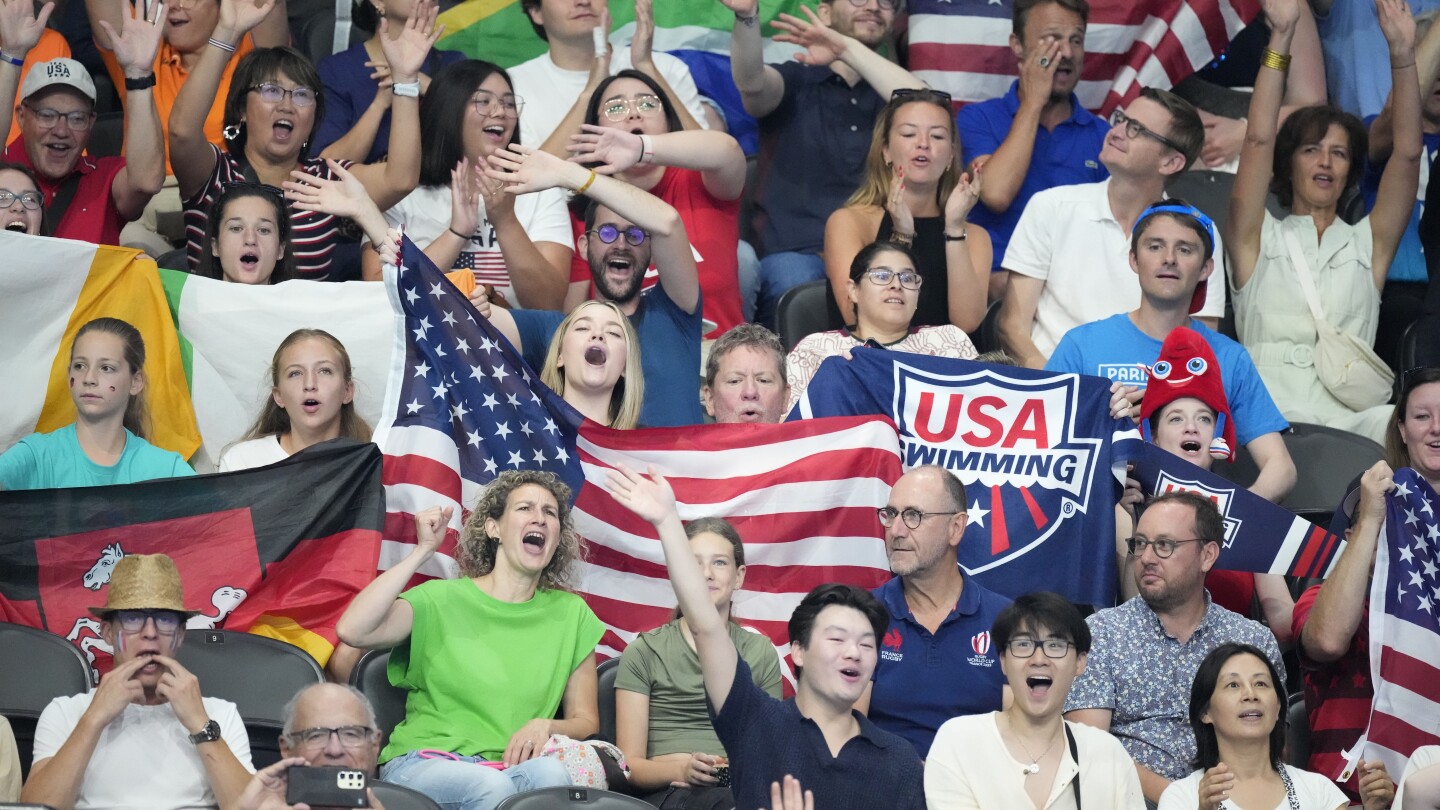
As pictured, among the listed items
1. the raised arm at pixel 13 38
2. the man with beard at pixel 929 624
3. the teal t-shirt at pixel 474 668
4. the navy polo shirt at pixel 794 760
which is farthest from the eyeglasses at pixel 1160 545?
A: the raised arm at pixel 13 38

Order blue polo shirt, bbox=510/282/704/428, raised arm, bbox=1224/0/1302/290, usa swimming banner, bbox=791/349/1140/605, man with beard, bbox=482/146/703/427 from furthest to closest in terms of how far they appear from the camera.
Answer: raised arm, bbox=1224/0/1302/290 < blue polo shirt, bbox=510/282/704/428 < man with beard, bbox=482/146/703/427 < usa swimming banner, bbox=791/349/1140/605

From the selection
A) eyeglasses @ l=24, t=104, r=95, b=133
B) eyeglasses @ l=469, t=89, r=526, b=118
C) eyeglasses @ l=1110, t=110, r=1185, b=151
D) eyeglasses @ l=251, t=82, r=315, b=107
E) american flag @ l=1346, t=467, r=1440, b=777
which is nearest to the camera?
american flag @ l=1346, t=467, r=1440, b=777

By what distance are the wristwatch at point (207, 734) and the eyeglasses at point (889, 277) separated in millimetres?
3310

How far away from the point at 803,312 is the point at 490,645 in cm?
275

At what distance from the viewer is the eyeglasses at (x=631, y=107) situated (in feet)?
26.8

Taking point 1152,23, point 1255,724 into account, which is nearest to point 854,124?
point 1152,23

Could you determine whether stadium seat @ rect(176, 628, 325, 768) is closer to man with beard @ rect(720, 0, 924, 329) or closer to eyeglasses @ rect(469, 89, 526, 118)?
eyeglasses @ rect(469, 89, 526, 118)

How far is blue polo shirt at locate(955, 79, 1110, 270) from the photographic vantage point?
9141 millimetres

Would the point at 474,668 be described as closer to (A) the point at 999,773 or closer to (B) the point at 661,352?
(A) the point at 999,773

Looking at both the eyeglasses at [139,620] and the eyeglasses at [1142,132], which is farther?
the eyeglasses at [1142,132]

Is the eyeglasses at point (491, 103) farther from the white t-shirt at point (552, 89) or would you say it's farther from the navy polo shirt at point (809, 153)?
the navy polo shirt at point (809, 153)

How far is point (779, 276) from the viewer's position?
29.1 ft

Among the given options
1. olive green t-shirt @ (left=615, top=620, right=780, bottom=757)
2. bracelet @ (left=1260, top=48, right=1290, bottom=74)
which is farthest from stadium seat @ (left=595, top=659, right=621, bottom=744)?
bracelet @ (left=1260, top=48, right=1290, bottom=74)

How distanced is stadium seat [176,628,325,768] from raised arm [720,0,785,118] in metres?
3.82
